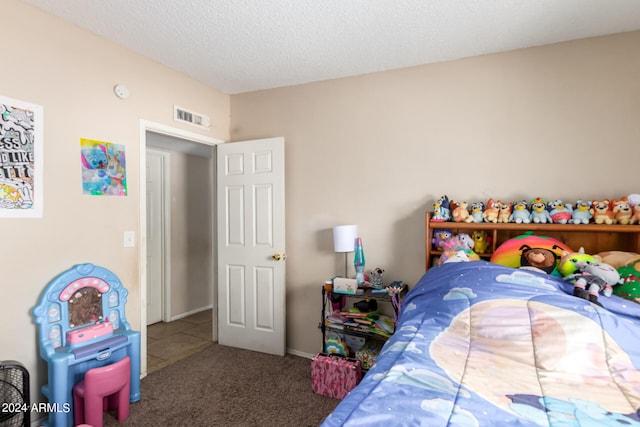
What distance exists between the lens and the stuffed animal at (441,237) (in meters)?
2.46

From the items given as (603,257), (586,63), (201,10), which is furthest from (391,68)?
(603,257)

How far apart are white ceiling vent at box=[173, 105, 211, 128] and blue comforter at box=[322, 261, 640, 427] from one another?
2461mm

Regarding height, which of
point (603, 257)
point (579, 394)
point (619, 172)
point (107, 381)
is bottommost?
point (107, 381)

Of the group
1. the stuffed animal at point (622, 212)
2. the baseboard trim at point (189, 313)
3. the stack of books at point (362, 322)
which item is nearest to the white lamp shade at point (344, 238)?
the stack of books at point (362, 322)

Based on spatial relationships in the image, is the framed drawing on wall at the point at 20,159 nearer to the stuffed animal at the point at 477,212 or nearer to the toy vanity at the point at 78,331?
the toy vanity at the point at 78,331

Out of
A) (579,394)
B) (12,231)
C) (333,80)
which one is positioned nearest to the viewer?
(579,394)

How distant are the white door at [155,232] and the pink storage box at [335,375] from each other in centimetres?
251

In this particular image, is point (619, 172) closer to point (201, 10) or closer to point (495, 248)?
point (495, 248)

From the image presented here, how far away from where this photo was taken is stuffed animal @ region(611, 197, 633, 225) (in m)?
2.02

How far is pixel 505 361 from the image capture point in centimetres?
131

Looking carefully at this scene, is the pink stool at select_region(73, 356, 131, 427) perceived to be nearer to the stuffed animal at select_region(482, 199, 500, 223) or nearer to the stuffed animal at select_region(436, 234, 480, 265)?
the stuffed animal at select_region(436, 234, 480, 265)

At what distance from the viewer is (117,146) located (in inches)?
95.5

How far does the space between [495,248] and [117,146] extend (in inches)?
112

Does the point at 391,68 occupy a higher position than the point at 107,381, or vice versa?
the point at 391,68
